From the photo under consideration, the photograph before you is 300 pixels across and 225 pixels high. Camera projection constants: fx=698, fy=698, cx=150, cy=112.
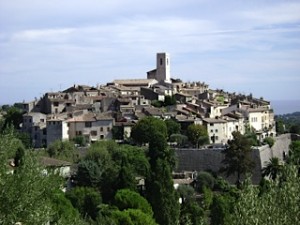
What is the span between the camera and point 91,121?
4706cm

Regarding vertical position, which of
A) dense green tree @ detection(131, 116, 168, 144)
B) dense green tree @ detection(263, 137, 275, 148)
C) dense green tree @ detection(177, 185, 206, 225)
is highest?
dense green tree @ detection(131, 116, 168, 144)

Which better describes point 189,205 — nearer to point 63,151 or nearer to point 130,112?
point 63,151

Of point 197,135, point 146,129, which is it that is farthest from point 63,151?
point 197,135

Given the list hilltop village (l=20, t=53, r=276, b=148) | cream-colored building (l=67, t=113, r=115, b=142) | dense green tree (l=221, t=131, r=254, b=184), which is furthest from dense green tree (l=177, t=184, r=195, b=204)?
cream-colored building (l=67, t=113, r=115, b=142)

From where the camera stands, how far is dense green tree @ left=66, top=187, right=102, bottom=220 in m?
29.7

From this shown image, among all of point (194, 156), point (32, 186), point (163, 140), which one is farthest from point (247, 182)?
point (194, 156)

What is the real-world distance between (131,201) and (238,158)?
11.6 meters

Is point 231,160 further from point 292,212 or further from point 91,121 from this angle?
point 292,212

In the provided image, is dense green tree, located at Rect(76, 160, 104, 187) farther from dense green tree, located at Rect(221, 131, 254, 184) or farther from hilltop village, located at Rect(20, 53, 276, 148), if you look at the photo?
hilltop village, located at Rect(20, 53, 276, 148)

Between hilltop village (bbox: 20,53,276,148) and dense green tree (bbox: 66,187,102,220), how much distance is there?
50.9ft

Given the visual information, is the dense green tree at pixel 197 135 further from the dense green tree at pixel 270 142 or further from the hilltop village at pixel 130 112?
the dense green tree at pixel 270 142

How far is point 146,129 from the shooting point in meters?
43.1

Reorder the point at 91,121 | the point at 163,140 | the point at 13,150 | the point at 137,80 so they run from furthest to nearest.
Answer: the point at 137,80 < the point at 91,121 < the point at 163,140 < the point at 13,150

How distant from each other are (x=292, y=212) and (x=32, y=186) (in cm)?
434
